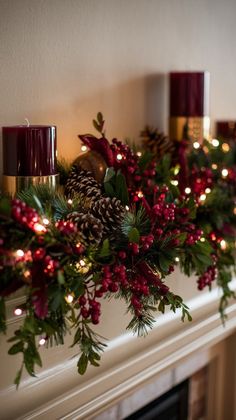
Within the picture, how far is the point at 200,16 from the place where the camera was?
1720 millimetres

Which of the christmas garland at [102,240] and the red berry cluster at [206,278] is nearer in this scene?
the christmas garland at [102,240]

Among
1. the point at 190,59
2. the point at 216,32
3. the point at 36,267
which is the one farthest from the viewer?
the point at 216,32

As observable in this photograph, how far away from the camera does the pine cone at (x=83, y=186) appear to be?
43.3 inches

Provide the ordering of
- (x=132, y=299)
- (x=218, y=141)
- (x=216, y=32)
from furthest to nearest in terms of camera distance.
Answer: (x=216, y=32)
(x=218, y=141)
(x=132, y=299)

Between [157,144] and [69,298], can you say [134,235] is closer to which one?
[69,298]

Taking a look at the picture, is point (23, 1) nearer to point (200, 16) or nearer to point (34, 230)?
point (34, 230)

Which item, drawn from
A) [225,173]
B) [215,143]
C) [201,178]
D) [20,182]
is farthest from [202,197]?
[20,182]

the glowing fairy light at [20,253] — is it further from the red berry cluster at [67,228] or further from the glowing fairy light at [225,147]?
the glowing fairy light at [225,147]

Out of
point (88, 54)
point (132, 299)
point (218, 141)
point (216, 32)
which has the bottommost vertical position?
point (132, 299)

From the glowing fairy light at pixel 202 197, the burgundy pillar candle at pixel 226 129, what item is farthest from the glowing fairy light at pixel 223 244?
the burgundy pillar candle at pixel 226 129

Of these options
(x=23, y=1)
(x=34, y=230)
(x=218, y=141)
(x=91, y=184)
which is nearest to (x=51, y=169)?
(x=91, y=184)

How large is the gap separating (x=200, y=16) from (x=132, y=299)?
1.08 m

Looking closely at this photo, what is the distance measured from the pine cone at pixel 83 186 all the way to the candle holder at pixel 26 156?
3.1 inches

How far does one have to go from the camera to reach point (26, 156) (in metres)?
1.02
